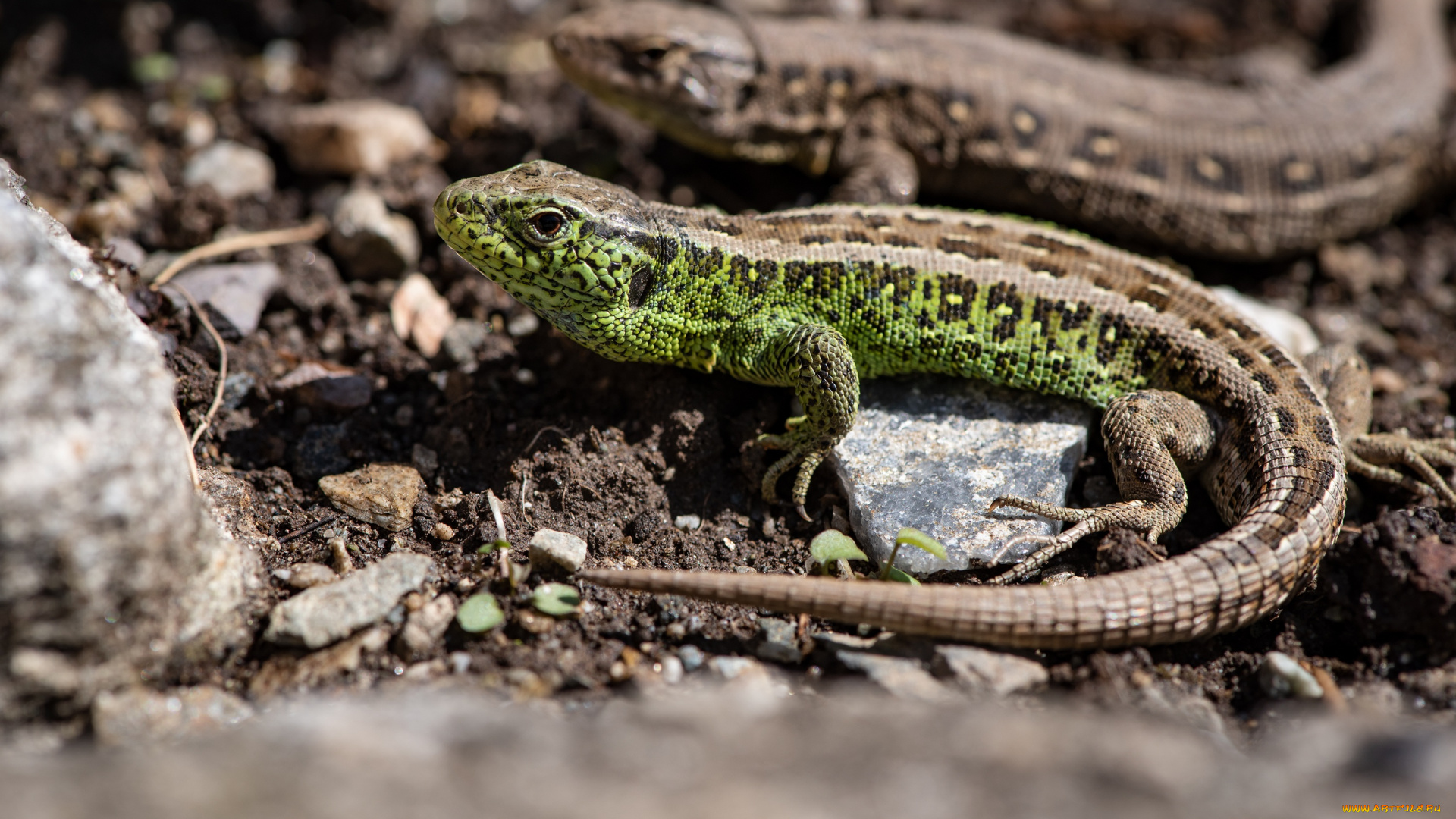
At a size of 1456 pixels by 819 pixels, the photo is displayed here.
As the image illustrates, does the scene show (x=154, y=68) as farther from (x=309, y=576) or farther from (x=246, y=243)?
(x=309, y=576)

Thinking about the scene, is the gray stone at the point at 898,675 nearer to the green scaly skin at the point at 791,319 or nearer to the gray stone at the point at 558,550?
the green scaly skin at the point at 791,319

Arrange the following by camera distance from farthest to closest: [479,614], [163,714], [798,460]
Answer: [798,460], [479,614], [163,714]

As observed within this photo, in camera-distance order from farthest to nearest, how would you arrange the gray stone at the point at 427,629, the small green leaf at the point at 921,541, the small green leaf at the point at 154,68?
the small green leaf at the point at 154,68
the small green leaf at the point at 921,541
the gray stone at the point at 427,629

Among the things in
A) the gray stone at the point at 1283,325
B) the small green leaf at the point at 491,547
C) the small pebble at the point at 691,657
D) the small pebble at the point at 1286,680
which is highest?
the gray stone at the point at 1283,325

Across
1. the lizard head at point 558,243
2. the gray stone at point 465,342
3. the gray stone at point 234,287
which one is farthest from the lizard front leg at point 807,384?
the gray stone at point 234,287

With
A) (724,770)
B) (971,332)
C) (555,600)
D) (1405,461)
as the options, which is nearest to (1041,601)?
(971,332)

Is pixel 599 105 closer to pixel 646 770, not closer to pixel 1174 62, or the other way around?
pixel 1174 62

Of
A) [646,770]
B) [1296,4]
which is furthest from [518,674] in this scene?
[1296,4]
